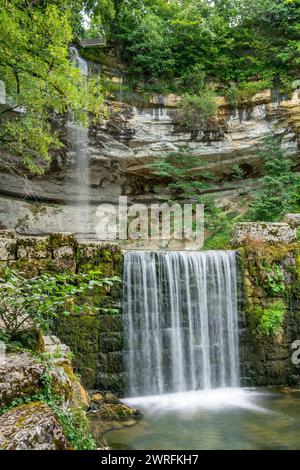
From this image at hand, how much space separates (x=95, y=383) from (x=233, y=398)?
2.47m

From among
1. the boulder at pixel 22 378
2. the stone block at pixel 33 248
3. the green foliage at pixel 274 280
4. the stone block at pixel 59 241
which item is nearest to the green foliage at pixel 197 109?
the green foliage at pixel 274 280

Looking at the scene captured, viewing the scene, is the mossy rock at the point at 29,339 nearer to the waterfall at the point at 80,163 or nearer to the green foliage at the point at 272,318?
the green foliage at the point at 272,318

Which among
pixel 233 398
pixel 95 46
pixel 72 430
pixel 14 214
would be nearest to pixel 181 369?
pixel 233 398

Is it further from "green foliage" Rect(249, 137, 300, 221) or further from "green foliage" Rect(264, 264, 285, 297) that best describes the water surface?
"green foliage" Rect(249, 137, 300, 221)

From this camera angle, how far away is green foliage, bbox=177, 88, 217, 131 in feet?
44.0

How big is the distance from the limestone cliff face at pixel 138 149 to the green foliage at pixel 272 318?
24.7 ft

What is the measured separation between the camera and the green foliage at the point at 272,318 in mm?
7527

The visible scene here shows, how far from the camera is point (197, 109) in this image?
13.6 m

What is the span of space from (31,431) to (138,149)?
12.7 metres

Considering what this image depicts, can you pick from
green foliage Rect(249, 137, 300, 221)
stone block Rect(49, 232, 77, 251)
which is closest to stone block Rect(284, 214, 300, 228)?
green foliage Rect(249, 137, 300, 221)

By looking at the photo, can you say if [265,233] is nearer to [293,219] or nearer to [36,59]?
[293,219]

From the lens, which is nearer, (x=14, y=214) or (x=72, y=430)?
(x=72, y=430)

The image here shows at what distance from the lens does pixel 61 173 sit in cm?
1399
